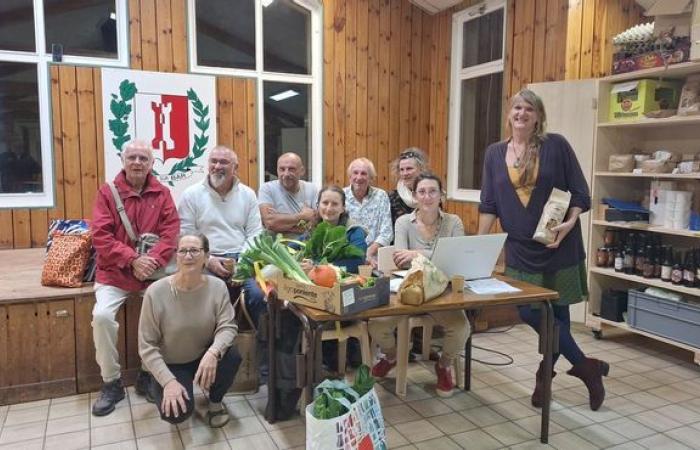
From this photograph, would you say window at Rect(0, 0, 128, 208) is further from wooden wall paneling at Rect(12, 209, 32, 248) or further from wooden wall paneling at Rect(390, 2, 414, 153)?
wooden wall paneling at Rect(390, 2, 414, 153)

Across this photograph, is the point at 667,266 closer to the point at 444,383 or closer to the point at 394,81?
the point at 444,383

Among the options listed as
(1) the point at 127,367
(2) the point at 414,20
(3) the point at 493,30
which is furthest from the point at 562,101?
(1) the point at 127,367

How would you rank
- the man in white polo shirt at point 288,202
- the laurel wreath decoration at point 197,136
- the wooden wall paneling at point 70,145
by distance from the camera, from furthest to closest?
the laurel wreath decoration at point 197,136
the wooden wall paneling at point 70,145
the man in white polo shirt at point 288,202

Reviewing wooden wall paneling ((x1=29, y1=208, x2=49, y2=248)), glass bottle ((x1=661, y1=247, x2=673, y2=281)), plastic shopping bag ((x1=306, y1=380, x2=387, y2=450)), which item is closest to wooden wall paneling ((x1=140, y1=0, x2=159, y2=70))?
wooden wall paneling ((x1=29, y1=208, x2=49, y2=248))

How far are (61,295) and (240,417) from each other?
112cm

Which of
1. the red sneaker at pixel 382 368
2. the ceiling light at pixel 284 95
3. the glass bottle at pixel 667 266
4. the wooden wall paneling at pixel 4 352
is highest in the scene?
the ceiling light at pixel 284 95

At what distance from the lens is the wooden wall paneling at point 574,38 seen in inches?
155

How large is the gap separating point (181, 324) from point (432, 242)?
128cm

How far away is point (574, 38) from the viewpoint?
396 cm

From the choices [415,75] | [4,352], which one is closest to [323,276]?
[4,352]

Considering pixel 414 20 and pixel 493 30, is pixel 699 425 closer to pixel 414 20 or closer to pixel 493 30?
pixel 493 30

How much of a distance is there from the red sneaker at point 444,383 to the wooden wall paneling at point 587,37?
2.39 metres

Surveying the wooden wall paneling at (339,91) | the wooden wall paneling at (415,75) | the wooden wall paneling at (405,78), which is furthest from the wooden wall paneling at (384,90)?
the wooden wall paneling at (339,91)

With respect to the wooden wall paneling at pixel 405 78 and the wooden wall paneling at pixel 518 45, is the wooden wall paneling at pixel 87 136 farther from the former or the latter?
the wooden wall paneling at pixel 518 45
